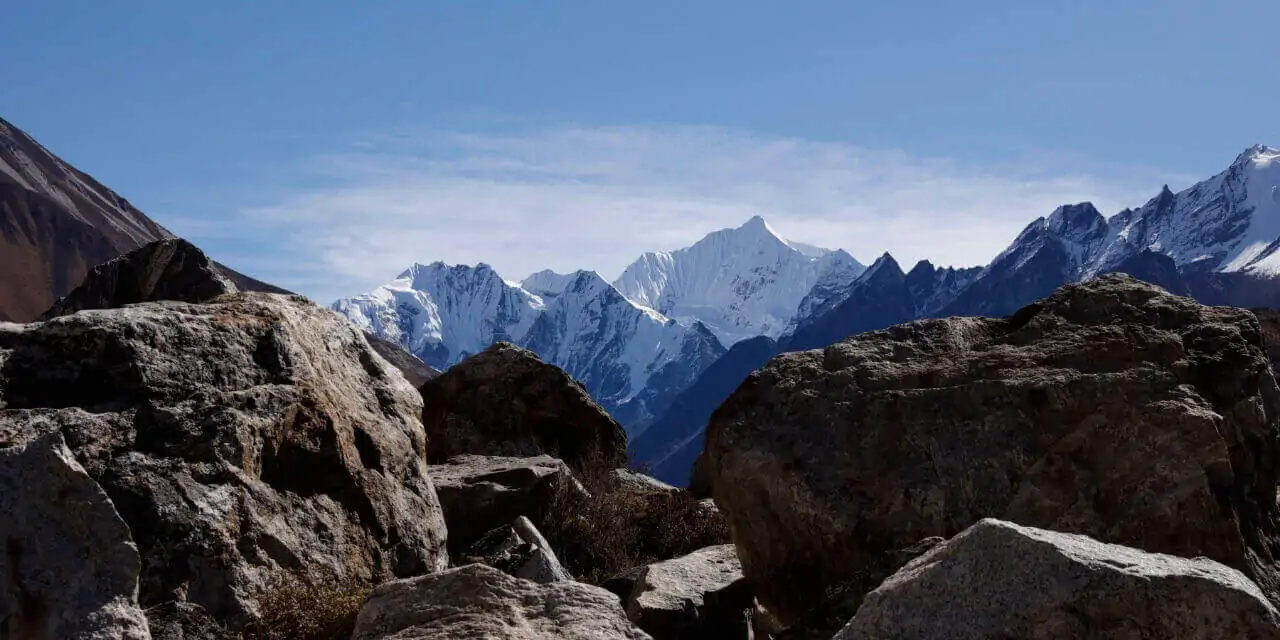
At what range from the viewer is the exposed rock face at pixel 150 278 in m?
25.0

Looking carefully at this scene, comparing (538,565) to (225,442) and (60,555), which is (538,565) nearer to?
(225,442)

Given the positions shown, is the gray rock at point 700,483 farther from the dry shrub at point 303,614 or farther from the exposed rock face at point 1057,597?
the exposed rock face at point 1057,597

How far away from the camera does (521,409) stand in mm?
22672

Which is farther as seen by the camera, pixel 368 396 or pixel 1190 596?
pixel 368 396

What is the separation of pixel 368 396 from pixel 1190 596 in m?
6.57

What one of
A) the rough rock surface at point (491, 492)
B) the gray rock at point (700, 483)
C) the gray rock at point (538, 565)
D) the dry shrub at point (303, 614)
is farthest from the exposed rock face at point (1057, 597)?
the gray rock at point (700, 483)

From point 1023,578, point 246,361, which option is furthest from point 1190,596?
point 246,361

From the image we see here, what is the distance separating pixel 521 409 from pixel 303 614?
48.4ft

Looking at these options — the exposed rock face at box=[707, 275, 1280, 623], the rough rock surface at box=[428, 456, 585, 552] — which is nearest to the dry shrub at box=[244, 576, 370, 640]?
the exposed rock face at box=[707, 275, 1280, 623]

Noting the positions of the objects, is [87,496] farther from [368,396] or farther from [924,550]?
[924,550]

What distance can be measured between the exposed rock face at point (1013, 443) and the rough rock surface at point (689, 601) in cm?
40

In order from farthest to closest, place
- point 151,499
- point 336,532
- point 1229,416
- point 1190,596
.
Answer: point 1229,416 → point 336,532 → point 151,499 → point 1190,596

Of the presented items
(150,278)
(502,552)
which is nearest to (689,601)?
(502,552)

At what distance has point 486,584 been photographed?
286 inches
